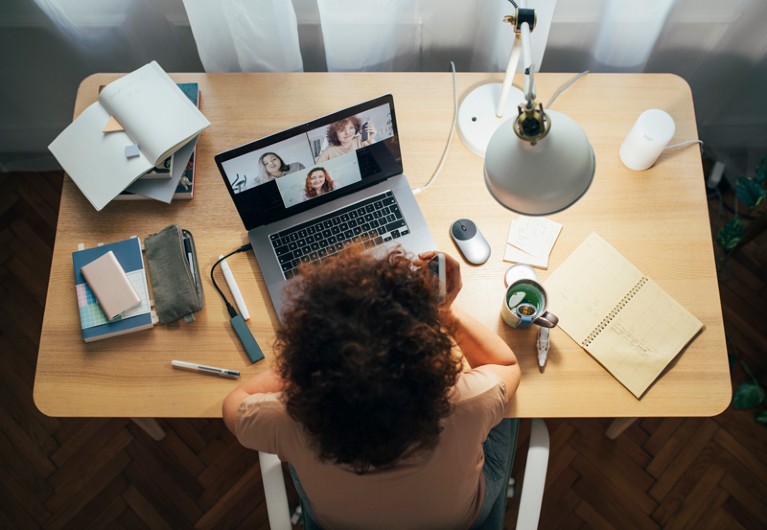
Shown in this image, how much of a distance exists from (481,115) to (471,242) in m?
0.30

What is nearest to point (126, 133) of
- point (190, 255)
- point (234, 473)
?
point (190, 255)

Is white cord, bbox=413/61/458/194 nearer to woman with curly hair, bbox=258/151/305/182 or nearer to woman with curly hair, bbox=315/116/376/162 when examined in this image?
woman with curly hair, bbox=315/116/376/162

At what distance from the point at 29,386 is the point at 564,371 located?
1.68 metres

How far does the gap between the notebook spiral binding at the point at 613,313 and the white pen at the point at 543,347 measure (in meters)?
0.08


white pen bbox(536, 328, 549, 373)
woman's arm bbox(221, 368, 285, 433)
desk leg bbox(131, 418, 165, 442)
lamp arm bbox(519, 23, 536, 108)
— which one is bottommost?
desk leg bbox(131, 418, 165, 442)

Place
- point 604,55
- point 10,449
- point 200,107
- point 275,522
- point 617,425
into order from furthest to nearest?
point 10,449 → point 617,425 → point 604,55 → point 200,107 → point 275,522

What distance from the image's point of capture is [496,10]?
1500 mm

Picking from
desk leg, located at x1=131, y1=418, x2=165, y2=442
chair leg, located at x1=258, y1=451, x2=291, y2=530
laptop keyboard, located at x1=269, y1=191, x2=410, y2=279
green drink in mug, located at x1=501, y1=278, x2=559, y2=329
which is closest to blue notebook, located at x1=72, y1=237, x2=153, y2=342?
laptop keyboard, located at x1=269, y1=191, x2=410, y2=279

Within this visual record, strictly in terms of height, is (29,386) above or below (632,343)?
below

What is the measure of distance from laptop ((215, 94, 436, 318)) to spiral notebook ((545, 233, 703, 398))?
318 mm

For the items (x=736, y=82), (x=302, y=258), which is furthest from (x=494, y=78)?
(x=736, y=82)

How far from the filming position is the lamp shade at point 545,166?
3.11 feet

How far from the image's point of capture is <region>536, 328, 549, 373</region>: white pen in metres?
1.25

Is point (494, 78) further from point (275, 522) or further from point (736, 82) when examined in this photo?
point (275, 522)
